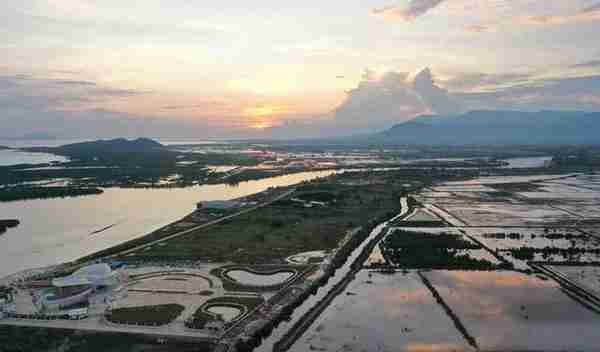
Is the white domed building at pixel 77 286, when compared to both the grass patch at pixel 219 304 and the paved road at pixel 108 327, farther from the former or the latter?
the grass patch at pixel 219 304

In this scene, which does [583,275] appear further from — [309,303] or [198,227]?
[198,227]

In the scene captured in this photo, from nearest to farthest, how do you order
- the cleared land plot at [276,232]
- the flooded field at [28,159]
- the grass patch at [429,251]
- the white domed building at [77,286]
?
1. the white domed building at [77,286]
2. the grass patch at [429,251]
3. the cleared land plot at [276,232]
4. the flooded field at [28,159]

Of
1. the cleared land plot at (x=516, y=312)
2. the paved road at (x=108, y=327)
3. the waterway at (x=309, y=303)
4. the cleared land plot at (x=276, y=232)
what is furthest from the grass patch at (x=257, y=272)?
the cleared land plot at (x=516, y=312)

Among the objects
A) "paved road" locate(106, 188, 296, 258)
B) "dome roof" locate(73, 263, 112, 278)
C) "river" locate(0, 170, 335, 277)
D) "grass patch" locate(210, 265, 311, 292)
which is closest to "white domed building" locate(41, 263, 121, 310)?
"dome roof" locate(73, 263, 112, 278)

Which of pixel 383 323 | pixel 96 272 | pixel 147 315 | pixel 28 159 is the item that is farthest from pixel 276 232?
pixel 28 159

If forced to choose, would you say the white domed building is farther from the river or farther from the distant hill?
the distant hill
